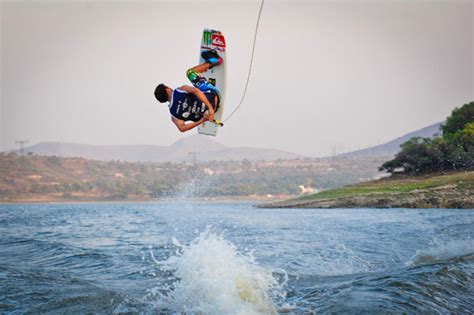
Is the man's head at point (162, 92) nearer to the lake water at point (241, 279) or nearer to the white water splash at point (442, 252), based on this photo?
the lake water at point (241, 279)

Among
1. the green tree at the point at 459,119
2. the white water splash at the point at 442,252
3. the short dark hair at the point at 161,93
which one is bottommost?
the white water splash at the point at 442,252

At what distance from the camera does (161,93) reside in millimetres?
7156

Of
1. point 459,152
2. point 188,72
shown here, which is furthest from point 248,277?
point 459,152

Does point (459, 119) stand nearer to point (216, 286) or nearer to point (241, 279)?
point (241, 279)

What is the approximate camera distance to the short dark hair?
281 inches

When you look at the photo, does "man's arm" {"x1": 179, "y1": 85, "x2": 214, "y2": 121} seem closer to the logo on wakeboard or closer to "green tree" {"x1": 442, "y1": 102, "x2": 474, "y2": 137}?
the logo on wakeboard

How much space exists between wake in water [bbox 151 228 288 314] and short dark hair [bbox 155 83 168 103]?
7.57 feet

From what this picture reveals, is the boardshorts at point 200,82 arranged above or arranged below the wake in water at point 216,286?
above

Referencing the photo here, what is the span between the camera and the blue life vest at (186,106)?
7109mm

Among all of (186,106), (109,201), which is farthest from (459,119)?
(109,201)

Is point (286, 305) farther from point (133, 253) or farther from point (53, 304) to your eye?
point (133, 253)

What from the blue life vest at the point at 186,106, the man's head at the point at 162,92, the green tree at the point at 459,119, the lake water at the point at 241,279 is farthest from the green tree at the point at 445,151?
the man's head at the point at 162,92

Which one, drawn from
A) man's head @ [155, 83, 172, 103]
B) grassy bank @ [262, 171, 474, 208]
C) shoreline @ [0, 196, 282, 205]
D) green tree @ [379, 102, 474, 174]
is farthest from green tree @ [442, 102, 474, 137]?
shoreline @ [0, 196, 282, 205]

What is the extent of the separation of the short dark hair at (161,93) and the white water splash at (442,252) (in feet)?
18.2
